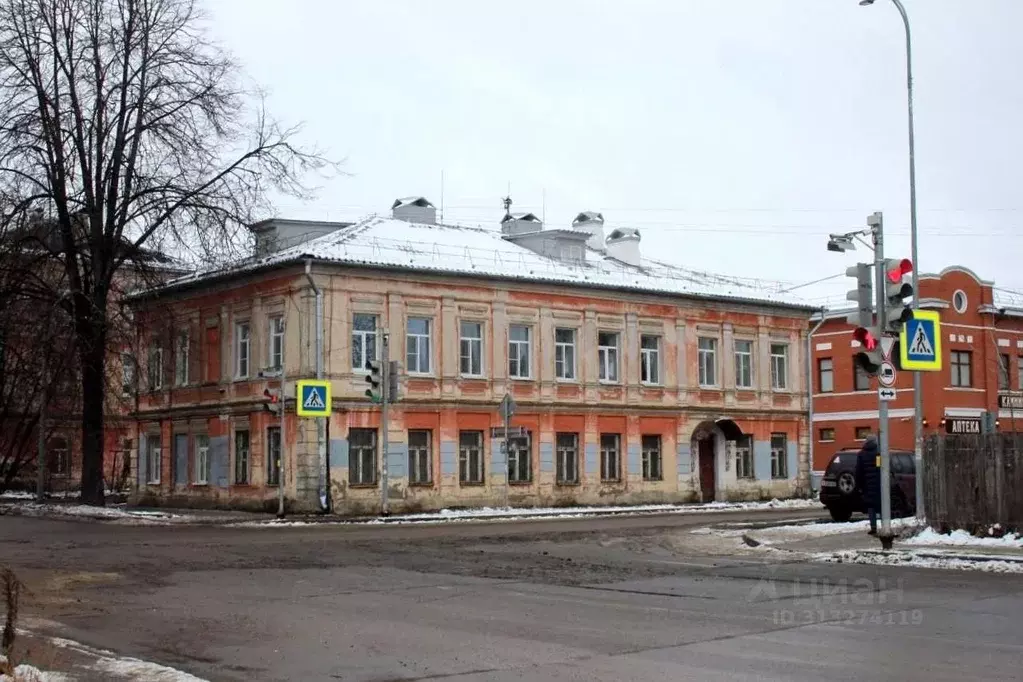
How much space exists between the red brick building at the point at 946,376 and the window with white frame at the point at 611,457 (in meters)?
16.4

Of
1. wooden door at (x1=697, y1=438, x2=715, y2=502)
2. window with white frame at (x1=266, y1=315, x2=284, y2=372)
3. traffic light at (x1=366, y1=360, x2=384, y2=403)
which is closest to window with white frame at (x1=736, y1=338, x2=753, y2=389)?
wooden door at (x1=697, y1=438, x2=715, y2=502)

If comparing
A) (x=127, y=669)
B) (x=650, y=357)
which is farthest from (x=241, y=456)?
(x=127, y=669)

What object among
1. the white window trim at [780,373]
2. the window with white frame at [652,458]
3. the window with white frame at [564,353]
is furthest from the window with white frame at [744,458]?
the window with white frame at [564,353]

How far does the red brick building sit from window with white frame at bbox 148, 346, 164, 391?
94.9 feet

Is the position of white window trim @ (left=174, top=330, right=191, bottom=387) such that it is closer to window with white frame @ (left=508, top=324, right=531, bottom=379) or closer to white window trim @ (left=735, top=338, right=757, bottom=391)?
window with white frame @ (left=508, top=324, right=531, bottom=379)

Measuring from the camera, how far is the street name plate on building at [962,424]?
58781 mm

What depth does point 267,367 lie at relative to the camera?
4138 cm

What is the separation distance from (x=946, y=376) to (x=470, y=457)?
89.7 ft

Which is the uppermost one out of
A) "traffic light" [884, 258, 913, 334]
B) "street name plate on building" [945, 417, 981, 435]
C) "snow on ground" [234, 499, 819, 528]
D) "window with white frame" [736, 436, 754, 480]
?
"traffic light" [884, 258, 913, 334]

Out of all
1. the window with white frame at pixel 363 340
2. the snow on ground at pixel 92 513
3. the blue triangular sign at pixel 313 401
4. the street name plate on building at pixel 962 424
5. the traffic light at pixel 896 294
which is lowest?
the snow on ground at pixel 92 513

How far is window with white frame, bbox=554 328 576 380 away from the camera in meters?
44.9

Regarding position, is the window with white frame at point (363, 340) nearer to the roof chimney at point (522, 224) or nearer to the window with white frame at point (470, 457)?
the window with white frame at point (470, 457)

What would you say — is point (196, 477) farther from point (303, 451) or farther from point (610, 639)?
point (610, 639)

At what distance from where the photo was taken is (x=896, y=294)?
19562mm
